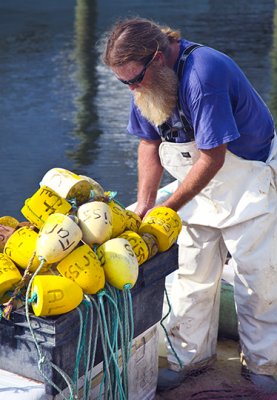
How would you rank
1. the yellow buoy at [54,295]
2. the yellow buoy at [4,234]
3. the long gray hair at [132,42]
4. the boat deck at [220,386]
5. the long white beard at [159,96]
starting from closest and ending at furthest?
the yellow buoy at [54,295] < the yellow buoy at [4,234] < the long gray hair at [132,42] < the long white beard at [159,96] < the boat deck at [220,386]

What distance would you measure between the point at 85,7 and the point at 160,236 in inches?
870

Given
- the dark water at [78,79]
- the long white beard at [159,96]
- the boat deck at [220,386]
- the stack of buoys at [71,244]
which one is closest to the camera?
the stack of buoys at [71,244]

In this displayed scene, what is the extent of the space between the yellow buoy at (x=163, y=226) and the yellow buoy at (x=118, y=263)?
32 centimetres

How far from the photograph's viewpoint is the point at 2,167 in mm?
10734

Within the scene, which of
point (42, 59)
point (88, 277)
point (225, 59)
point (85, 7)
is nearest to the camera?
point (88, 277)

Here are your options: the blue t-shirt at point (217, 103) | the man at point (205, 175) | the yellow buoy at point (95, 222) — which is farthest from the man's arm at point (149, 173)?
the yellow buoy at point (95, 222)

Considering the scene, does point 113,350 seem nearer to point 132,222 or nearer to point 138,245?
point 138,245

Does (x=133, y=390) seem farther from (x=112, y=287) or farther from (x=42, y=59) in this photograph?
(x=42, y=59)

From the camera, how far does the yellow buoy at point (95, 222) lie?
341 cm

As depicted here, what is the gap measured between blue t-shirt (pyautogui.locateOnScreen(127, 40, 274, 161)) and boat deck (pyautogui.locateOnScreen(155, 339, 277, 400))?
124cm

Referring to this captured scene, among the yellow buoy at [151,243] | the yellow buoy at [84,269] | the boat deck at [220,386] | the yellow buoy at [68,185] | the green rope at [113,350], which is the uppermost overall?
the yellow buoy at [68,185]

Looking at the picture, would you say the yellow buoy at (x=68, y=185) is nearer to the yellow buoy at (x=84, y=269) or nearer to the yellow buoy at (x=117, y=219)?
the yellow buoy at (x=117, y=219)

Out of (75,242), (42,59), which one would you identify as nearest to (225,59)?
(75,242)

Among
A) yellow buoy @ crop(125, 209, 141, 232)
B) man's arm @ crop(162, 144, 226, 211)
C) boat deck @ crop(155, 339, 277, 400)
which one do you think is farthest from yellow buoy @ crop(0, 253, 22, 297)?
boat deck @ crop(155, 339, 277, 400)
